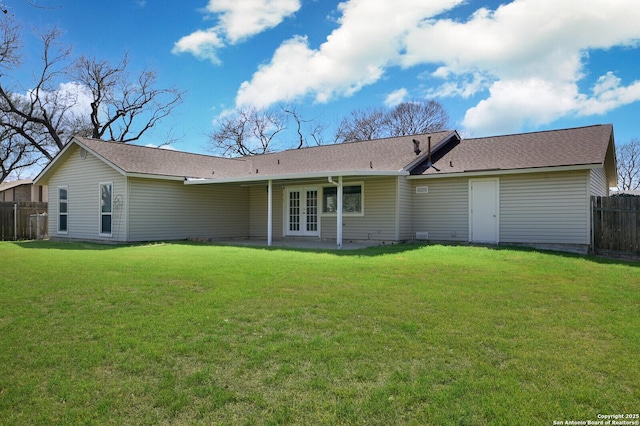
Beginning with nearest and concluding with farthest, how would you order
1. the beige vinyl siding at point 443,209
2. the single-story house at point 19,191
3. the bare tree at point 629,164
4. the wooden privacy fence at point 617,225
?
the wooden privacy fence at point 617,225 → the beige vinyl siding at point 443,209 → the single-story house at point 19,191 → the bare tree at point 629,164

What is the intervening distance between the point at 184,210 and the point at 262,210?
320 cm

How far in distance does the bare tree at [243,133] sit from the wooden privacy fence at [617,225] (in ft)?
96.6

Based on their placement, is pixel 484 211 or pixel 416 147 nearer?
pixel 484 211

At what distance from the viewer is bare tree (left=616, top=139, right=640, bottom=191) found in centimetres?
4759

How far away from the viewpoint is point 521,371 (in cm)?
340

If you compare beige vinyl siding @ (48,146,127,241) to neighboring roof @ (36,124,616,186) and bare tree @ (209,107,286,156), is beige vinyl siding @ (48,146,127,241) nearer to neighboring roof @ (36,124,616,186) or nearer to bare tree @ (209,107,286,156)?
neighboring roof @ (36,124,616,186)

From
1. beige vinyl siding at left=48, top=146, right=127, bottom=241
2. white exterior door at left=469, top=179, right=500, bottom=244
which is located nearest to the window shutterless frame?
beige vinyl siding at left=48, top=146, right=127, bottom=241

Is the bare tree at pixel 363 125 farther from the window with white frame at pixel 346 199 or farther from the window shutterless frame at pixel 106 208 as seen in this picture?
the window shutterless frame at pixel 106 208

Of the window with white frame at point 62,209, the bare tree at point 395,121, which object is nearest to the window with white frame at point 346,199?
the window with white frame at point 62,209

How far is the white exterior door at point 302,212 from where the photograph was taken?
629 inches

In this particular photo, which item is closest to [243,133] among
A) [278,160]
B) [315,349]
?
[278,160]

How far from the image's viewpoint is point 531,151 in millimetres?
13750

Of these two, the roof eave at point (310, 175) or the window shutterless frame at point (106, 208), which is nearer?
the roof eave at point (310, 175)

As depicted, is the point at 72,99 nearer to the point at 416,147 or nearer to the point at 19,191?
the point at 19,191
